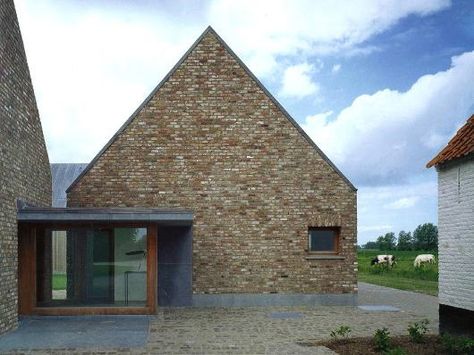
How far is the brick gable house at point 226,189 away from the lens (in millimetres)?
16797

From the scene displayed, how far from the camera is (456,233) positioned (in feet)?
38.6

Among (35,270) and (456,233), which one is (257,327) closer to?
(456,233)

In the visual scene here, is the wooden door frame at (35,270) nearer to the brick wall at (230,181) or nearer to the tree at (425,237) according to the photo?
the brick wall at (230,181)

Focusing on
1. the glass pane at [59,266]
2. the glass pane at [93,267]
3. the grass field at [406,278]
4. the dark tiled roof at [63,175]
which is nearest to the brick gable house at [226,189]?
the glass pane at [59,266]

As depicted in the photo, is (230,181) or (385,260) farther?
(385,260)

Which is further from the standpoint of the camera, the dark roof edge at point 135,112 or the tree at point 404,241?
the tree at point 404,241

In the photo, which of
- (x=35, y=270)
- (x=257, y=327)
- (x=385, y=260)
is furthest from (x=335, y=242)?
(x=385, y=260)

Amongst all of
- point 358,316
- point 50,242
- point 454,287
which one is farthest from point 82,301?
point 454,287

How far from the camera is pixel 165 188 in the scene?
16.9 meters

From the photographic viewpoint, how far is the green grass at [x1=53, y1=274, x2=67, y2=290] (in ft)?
48.2

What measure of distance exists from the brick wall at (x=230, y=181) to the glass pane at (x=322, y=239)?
0.75m

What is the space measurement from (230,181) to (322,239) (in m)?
3.67

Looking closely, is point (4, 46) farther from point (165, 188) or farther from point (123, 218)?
point (165, 188)

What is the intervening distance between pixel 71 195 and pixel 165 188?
275 centimetres
